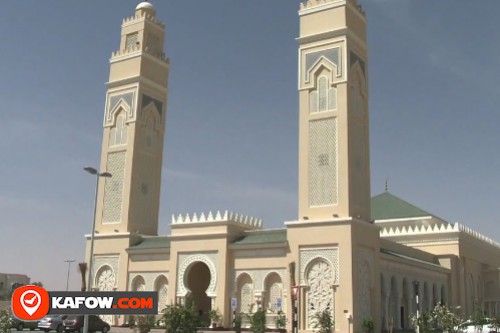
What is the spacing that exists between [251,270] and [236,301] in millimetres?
1729

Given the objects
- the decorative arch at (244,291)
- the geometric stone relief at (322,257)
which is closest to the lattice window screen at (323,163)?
the geometric stone relief at (322,257)

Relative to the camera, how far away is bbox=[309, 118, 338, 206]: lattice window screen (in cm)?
2930

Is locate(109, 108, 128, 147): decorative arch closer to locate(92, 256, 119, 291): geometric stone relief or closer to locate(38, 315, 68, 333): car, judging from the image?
locate(92, 256, 119, 291): geometric stone relief

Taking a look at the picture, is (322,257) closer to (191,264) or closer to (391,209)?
(191,264)

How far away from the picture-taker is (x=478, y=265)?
42.6 meters

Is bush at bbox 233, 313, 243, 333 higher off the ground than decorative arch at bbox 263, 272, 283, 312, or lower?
lower

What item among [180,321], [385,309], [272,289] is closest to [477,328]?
[385,309]

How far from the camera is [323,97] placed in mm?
30859

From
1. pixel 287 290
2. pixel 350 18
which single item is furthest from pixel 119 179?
pixel 350 18

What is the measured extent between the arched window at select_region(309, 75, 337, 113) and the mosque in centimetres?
6

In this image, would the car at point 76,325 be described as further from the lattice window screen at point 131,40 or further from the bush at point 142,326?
the lattice window screen at point 131,40

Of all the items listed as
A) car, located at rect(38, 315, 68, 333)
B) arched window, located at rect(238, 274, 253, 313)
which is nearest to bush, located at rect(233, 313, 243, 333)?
arched window, located at rect(238, 274, 253, 313)

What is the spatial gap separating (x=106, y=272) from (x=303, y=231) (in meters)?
13.5

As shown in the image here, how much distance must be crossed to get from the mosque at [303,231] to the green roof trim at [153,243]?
0.12m
